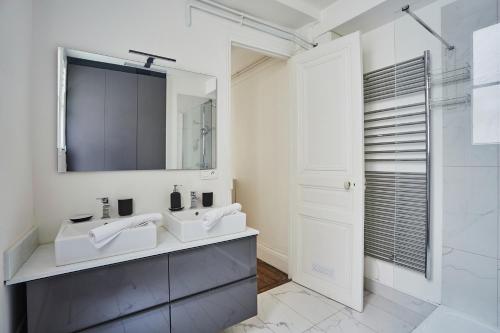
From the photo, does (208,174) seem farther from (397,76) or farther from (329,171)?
(397,76)

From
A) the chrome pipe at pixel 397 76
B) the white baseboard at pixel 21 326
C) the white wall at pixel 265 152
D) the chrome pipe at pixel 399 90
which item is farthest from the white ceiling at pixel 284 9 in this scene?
the white baseboard at pixel 21 326

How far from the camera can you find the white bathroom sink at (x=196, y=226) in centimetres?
139

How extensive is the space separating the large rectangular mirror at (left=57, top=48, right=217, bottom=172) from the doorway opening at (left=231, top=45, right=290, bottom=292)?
923mm

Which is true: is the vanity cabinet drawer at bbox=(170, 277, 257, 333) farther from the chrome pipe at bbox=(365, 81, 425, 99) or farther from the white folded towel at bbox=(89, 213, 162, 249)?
the chrome pipe at bbox=(365, 81, 425, 99)

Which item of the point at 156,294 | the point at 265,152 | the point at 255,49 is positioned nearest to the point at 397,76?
the point at 255,49

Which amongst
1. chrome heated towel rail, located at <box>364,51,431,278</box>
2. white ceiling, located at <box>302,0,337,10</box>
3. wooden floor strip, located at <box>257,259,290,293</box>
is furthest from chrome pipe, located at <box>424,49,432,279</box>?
wooden floor strip, located at <box>257,259,290,293</box>

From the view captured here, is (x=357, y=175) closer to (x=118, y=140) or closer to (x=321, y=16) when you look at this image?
(x=321, y=16)

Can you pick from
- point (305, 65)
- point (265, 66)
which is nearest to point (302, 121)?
point (305, 65)

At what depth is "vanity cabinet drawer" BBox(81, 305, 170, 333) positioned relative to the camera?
45.4 inches

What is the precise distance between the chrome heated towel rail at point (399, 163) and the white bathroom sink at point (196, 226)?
1.23m

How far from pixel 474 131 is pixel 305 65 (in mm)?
1361

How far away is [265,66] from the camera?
283 cm

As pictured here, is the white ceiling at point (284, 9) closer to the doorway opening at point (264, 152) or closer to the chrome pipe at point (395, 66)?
the doorway opening at point (264, 152)

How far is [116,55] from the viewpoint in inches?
62.9
